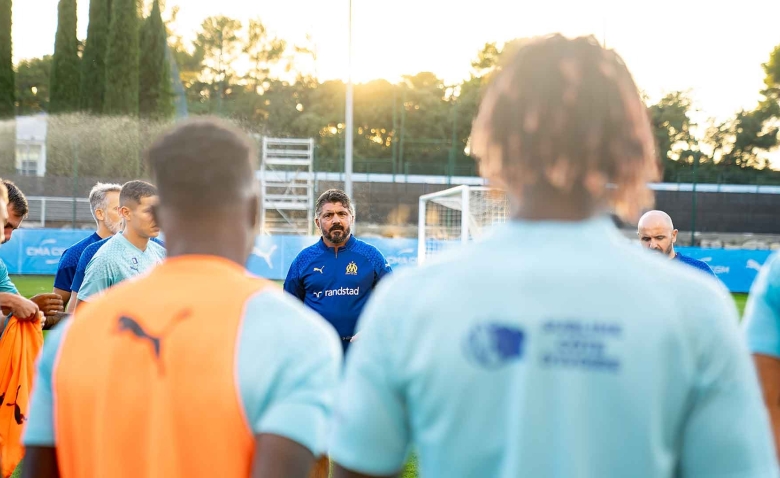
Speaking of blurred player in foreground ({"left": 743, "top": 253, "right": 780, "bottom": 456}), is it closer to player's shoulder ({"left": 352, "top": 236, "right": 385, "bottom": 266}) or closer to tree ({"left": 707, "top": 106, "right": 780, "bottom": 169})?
player's shoulder ({"left": 352, "top": 236, "right": 385, "bottom": 266})

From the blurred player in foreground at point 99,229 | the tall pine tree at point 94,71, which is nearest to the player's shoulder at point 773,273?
the blurred player in foreground at point 99,229

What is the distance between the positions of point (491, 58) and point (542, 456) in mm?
57265

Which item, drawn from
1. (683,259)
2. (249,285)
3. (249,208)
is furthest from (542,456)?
(683,259)

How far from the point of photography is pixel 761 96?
52969 millimetres

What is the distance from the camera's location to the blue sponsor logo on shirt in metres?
1.34

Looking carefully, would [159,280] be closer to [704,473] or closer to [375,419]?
[375,419]

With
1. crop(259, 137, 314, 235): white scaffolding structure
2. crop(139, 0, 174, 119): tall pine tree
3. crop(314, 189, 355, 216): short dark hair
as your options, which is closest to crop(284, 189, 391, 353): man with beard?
crop(314, 189, 355, 216): short dark hair

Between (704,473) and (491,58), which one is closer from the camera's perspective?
(704,473)

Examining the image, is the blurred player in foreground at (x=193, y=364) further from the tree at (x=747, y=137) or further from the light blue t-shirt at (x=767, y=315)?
the tree at (x=747, y=137)

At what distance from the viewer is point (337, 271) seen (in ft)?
22.4

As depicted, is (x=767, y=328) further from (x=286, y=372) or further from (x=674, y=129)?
(x=674, y=129)

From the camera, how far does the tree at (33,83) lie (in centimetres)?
5659

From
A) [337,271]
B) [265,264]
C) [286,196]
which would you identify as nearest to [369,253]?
[337,271]

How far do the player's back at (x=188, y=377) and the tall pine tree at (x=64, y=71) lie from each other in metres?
48.3
